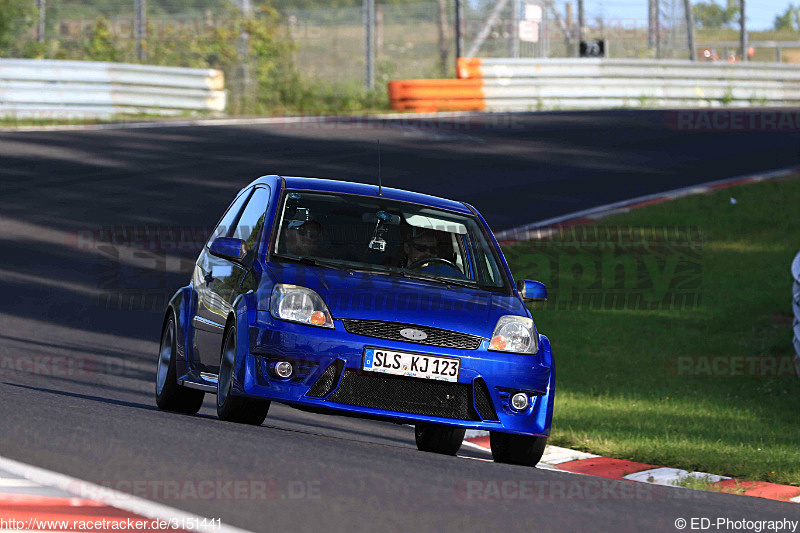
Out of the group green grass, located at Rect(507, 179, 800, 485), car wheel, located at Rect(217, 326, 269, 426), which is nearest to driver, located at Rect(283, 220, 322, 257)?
car wheel, located at Rect(217, 326, 269, 426)

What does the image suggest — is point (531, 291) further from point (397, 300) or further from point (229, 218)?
point (229, 218)

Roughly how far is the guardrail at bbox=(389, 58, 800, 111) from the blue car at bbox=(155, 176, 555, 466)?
18657 mm

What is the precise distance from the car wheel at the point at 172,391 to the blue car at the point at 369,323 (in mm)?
24

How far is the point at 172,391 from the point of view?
856 centimetres

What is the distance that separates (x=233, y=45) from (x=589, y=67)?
8713 millimetres

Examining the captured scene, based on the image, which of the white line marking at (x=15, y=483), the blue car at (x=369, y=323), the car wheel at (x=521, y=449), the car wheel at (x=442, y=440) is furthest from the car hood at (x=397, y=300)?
the white line marking at (x=15, y=483)

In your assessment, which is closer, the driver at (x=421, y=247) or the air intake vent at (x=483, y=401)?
the air intake vent at (x=483, y=401)

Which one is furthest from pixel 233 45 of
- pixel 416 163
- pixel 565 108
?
pixel 416 163

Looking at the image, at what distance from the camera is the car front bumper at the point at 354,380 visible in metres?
6.91

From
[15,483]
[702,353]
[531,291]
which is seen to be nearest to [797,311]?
[702,353]

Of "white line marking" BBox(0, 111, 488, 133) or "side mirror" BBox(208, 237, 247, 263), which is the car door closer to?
"side mirror" BBox(208, 237, 247, 263)

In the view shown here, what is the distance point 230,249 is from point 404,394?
1.43 metres

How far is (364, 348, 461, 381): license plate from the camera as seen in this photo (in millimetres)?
6934

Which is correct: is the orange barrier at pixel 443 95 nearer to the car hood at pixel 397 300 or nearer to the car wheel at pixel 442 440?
the car wheel at pixel 442 440
